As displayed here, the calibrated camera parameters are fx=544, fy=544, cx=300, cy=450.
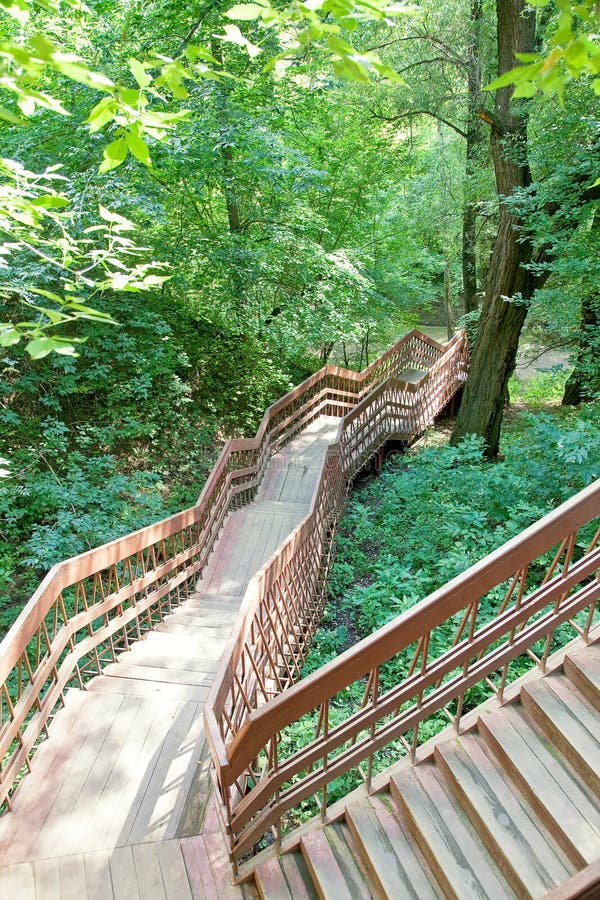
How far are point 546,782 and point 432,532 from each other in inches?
149

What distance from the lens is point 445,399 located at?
12.3 meters

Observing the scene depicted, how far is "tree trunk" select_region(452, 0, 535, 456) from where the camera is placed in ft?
23.5

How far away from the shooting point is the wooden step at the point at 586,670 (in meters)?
2.83

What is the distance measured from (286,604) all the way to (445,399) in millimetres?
8668

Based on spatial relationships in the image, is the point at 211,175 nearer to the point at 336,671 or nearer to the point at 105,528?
the point at 105,528

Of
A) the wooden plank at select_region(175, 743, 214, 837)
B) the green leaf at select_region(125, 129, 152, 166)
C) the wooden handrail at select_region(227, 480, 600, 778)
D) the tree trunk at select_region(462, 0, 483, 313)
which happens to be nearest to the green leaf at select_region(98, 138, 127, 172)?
the green leaf at select_region(125, 129, 152, 166)

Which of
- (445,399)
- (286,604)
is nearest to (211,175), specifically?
(286,604)

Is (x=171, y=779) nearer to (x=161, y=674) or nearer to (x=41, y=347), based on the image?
(x=161, y=674)

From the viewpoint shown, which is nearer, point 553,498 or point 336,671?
point 336,671

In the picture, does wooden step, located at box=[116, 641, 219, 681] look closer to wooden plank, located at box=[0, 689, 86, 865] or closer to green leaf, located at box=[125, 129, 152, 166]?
wooden plank, located at box=[0, 689, 86, 865]

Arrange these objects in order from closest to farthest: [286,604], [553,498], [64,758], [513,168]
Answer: [64,758] → [286,604] → [553,498] → [513,168]

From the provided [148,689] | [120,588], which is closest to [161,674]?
[148,689]

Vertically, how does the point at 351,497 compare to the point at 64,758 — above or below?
below

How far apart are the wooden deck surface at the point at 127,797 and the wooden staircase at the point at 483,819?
1.53ft
